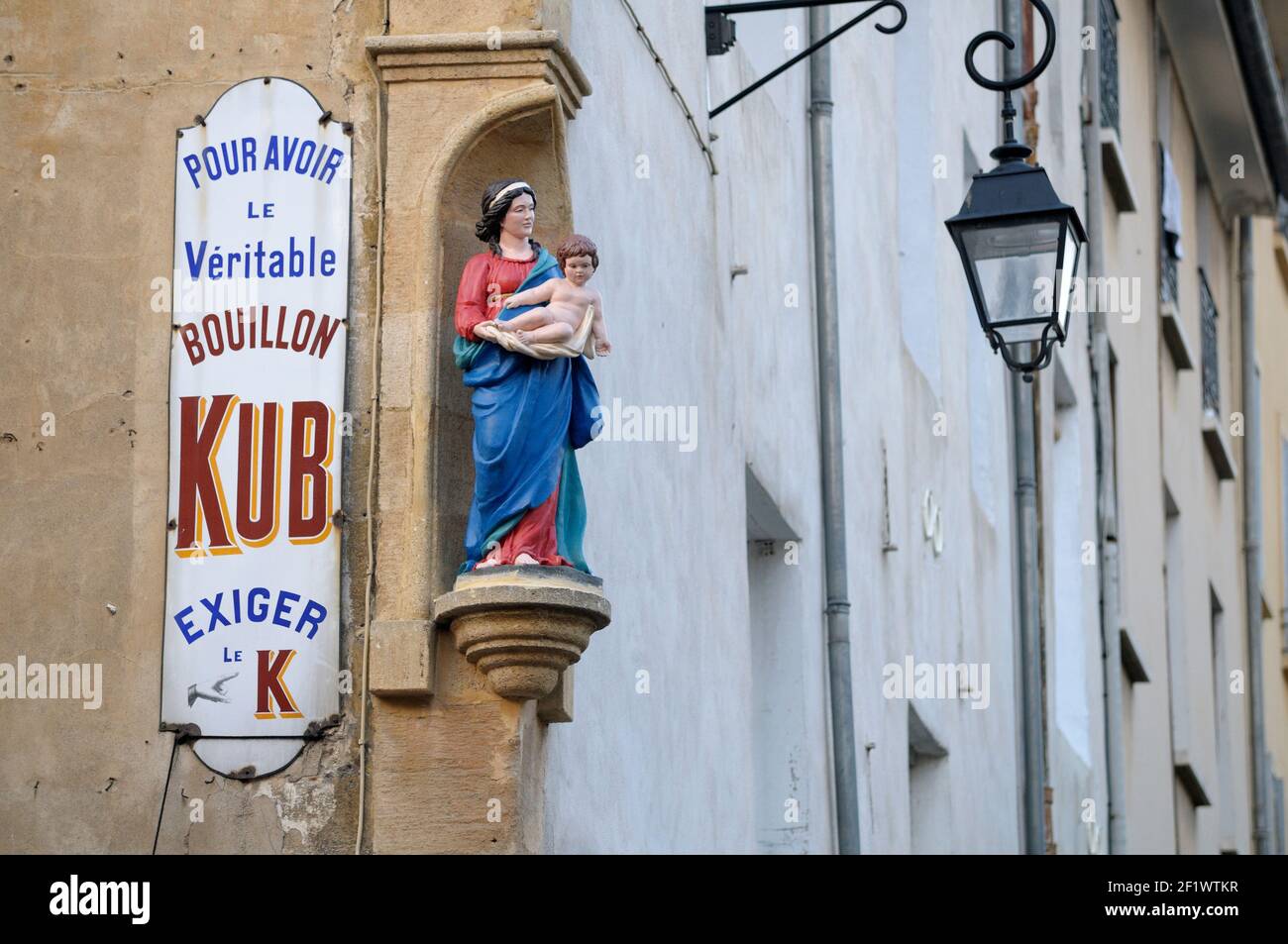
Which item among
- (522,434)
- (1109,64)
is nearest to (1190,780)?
(1109,64)

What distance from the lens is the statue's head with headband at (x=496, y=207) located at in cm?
756

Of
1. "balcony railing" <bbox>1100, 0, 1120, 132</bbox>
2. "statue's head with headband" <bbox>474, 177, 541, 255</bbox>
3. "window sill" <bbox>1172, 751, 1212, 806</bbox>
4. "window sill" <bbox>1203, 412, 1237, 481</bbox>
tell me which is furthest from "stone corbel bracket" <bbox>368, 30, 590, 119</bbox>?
"window sill" <bbox>1203, 412, 1237, 481</bbox>

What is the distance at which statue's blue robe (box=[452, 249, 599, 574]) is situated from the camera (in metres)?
7.29

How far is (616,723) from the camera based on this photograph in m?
8.78

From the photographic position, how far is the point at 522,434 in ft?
24.0

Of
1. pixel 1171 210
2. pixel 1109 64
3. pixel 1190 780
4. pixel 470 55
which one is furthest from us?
pixel 1171 210

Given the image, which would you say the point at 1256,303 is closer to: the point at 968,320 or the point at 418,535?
the point at 968,320

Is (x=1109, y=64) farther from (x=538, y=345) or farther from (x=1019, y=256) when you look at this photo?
(x=538, y=345)

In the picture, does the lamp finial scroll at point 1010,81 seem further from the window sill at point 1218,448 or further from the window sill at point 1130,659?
the window sill at point 1218,448

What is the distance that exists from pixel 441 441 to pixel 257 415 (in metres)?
0.53

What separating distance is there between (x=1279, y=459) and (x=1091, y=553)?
12.8 metres

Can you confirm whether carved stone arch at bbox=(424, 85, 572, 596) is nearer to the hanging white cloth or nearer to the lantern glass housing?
the lantern glass housing

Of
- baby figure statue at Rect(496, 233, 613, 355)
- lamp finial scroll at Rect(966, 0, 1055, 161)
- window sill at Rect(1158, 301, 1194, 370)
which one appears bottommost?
baby figure statue at Rect(496, 233, 613, 355)

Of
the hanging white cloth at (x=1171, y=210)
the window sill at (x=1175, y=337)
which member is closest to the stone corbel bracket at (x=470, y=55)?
the window sill at (x=1175, y=337)
